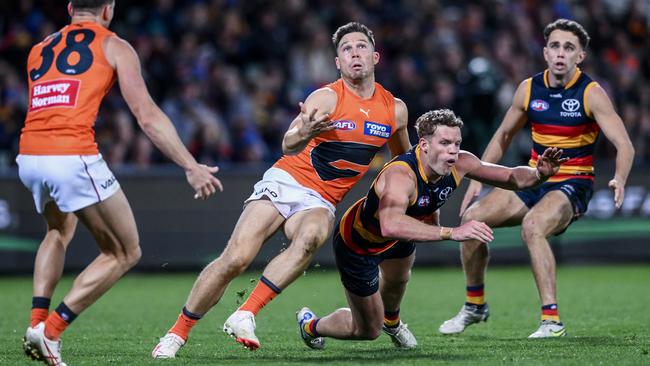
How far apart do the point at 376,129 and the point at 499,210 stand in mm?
1813

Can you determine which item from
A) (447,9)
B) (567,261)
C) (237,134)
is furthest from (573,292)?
(447,9)

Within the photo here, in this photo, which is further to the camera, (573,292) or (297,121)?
(573,292)

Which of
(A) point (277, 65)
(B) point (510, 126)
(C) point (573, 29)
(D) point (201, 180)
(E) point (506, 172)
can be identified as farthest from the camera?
(A) point (277, 65)

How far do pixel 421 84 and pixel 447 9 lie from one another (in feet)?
12.3

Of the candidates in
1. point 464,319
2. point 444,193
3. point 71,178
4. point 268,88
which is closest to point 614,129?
point 464,319

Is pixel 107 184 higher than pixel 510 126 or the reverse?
the reverse

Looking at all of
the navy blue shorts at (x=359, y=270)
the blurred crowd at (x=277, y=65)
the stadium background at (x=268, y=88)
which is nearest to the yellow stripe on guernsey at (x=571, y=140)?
the navy blue shorts at (x=359, y=270)

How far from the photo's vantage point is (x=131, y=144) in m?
16.4

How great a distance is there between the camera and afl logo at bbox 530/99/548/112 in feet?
31.7

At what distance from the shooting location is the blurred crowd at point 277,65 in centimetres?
1669

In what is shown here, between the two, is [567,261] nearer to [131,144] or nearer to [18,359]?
[131,144]

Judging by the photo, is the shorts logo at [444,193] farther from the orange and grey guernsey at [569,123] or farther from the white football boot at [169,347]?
the white football boot at [169,347]

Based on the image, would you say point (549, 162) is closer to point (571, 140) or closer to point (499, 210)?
point (499, 210)

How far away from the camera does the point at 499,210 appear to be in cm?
952
